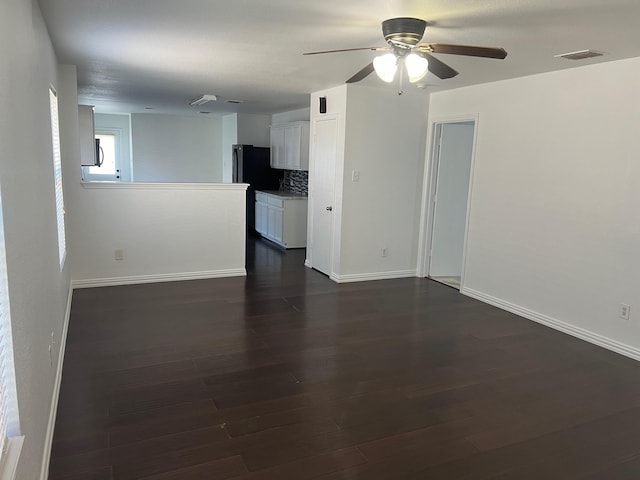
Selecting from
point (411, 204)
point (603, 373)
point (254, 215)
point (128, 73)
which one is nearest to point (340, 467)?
point (603, 373)

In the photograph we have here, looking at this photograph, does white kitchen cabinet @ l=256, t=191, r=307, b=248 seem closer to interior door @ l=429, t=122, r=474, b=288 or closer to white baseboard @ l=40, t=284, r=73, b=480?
interior door @ l=429, t=122, r=474, b=288

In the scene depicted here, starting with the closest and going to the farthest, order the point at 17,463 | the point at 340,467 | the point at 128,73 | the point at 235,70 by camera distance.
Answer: the point at 17,463, the point at 340,467, the point at 235,70, the point at 128,73

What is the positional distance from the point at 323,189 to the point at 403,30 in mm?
3347

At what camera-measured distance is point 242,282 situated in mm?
5562

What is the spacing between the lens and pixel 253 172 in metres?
8.80

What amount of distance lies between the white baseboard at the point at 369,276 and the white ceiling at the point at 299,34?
7.37 feet

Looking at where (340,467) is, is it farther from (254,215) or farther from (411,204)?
(254,215)

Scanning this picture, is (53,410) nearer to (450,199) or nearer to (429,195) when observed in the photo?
(429,195)

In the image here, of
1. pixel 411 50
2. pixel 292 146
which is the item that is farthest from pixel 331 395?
pixel 292 146

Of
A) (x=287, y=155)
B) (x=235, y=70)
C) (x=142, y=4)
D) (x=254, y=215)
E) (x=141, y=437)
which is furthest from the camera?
(x=254, y=215)

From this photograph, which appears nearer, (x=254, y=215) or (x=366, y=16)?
(x=366, y=16)

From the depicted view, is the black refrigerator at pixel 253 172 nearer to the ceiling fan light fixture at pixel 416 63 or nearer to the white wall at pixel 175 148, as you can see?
the white wall at pixel 175 148

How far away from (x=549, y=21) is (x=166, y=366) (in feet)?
10.8

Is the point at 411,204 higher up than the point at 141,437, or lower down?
higher up
